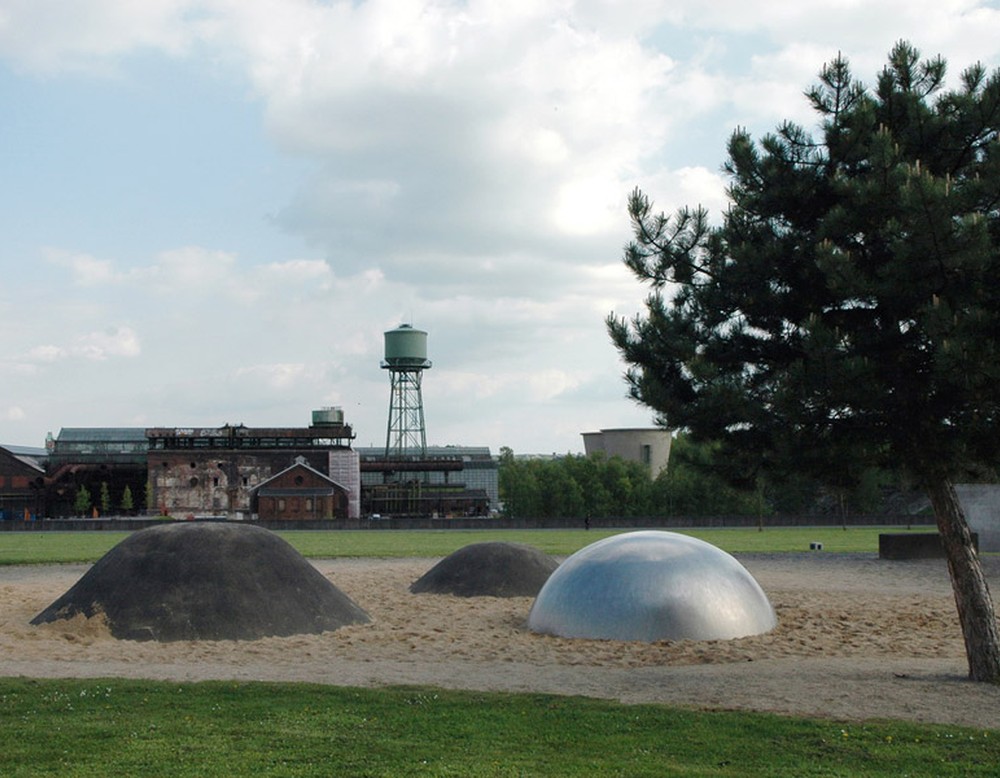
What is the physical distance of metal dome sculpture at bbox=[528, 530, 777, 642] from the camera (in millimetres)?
17234

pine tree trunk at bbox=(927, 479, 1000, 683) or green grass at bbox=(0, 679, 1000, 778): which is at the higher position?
pine tree trunk at bbox=(927, 479, 1000, 683)

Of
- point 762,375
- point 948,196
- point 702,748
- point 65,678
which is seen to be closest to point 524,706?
point 702,748

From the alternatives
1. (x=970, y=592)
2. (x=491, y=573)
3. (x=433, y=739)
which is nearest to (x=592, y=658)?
(x=970, y=592)

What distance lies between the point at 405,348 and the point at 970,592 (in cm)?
10783

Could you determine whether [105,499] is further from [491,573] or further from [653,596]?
[653,596]

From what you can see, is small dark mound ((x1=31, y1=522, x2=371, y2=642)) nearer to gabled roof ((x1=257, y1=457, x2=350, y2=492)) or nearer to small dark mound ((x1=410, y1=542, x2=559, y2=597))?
small dark mound ((x1=410, y1=542, x2=559, y2=597))

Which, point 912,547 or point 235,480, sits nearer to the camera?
point 912,547

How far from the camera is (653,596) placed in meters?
17.4

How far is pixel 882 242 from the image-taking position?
12594mm

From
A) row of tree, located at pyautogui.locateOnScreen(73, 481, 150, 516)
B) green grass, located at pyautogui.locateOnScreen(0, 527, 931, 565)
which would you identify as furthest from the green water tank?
green grass, located at pyautogui.locateOnScreen(0, 527, 931, 565)

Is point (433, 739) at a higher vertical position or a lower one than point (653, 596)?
lower

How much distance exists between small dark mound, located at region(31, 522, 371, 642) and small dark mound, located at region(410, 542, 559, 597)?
458cm

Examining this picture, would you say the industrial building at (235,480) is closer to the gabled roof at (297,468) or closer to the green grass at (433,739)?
the gabled roof at (297,468)

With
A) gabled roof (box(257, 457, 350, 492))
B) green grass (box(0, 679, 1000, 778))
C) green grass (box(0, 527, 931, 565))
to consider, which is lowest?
green grass (box(0, 527, 931, 565))
